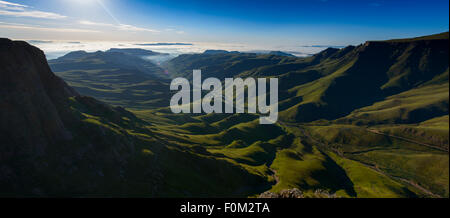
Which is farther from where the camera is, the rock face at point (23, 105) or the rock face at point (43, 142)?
the rock face at point (23, 105)

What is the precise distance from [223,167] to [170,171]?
3222cm

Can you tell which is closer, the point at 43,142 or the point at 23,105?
the point at 23,105

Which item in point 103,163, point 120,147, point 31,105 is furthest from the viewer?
point 120,147

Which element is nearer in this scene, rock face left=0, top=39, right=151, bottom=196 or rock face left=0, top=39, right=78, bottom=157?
rock face left=0, top=39, right=151, bottom=196

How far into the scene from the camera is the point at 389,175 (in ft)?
582

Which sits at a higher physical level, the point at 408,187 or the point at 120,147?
the point at 120,147

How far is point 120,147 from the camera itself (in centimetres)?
7656

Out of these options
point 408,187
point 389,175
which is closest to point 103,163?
point 408,187

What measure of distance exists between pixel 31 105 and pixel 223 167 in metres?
77.6

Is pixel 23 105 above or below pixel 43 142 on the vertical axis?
above
